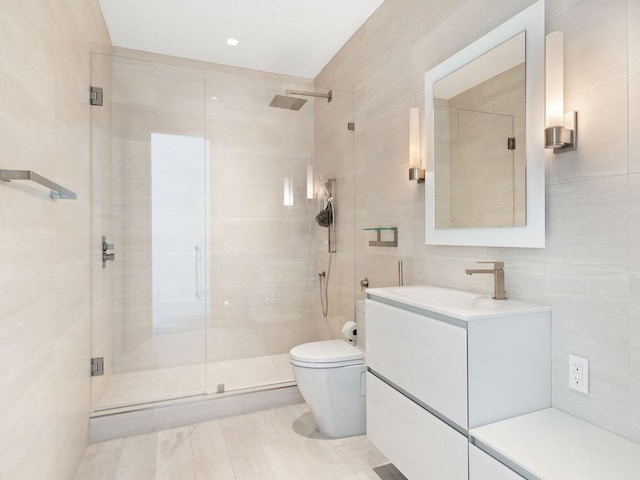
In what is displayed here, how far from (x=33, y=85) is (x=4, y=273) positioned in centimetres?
67

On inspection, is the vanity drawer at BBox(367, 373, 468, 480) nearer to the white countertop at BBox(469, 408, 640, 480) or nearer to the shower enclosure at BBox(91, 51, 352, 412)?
the white countertop at BBox(469, 408, 640, 480)

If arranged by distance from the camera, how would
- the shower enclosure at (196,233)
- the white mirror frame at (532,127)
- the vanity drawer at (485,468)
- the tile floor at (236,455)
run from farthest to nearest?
the shower enclosure at (196,233) < the tile floor at (236,455) < the white mirror frame at (532,127) < the vanity drawer at (485,468)

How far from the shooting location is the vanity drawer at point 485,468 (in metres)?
1.08

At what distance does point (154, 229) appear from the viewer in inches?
98.2

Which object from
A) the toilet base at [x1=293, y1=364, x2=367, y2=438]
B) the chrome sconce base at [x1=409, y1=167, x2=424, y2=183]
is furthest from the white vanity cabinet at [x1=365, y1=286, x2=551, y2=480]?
the chrome sconce base at [x1=409, y1=167, x2=424, y2=183]

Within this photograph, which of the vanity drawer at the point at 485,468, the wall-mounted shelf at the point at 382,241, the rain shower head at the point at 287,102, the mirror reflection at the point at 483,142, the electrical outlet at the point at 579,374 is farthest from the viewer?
the rain shower head at the point at 287,102

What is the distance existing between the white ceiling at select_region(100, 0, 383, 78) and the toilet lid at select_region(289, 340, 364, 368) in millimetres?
2195

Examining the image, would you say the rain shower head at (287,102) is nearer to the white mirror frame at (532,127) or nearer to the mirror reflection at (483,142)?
the mirror reflection at (483,142)

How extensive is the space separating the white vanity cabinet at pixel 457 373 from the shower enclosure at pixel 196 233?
1.33m

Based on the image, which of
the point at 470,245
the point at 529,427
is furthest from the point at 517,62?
the point at 529,427

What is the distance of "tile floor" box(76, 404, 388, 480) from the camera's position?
1.85 metres

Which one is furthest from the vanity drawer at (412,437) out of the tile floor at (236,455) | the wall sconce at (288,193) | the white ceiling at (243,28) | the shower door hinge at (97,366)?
the white ceiling at (243,28)

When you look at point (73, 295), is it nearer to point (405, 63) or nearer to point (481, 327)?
point (481, 327)

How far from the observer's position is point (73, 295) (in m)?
1.84
